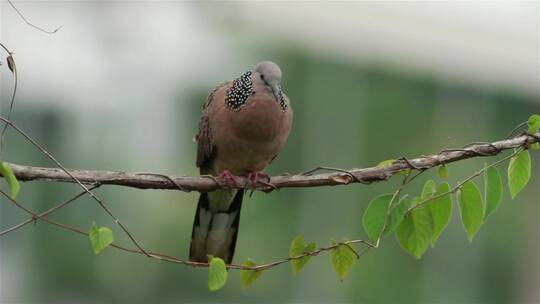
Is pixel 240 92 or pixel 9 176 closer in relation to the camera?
pixel 9 176

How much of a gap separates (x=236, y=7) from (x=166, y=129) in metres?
1.65

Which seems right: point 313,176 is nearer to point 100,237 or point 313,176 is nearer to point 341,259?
point 341,259

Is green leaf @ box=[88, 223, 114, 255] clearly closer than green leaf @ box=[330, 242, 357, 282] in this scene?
Yes

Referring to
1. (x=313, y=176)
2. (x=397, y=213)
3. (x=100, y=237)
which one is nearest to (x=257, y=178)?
(x=313, y=176)

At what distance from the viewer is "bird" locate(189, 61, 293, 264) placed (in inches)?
154

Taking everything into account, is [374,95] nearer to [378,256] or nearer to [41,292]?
[378,256]

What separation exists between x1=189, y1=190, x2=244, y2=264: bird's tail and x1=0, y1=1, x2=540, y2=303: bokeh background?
194 inches

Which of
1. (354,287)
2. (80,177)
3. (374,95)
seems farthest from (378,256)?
(80,177)

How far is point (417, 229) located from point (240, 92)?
1.48 meters

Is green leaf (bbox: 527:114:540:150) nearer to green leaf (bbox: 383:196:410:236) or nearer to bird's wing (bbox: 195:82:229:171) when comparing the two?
green leaf (bbox: 383:196:410:236)

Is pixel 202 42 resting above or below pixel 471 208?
above

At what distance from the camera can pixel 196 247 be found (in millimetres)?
4031

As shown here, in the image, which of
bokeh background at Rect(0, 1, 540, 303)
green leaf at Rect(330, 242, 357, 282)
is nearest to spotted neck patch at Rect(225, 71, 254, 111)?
green leaf at Rect(330, 242, 357, 282)

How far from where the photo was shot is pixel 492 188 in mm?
2625
